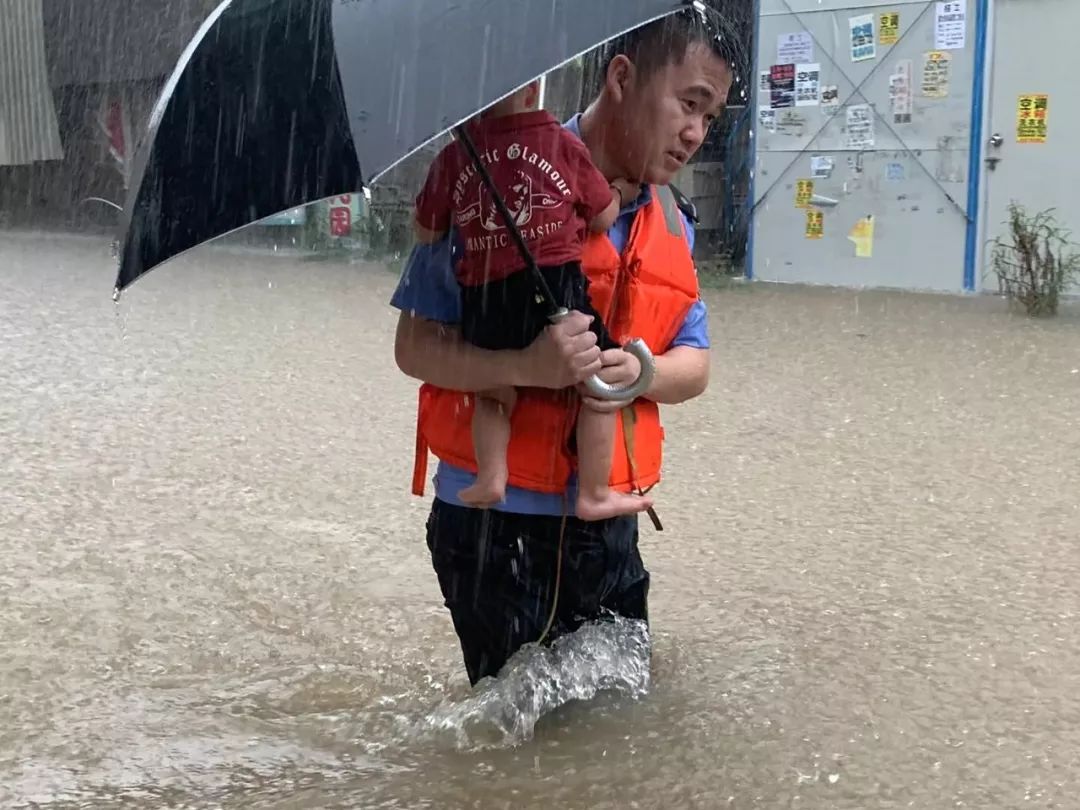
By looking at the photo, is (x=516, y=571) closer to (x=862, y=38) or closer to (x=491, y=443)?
(x=491, y=443)

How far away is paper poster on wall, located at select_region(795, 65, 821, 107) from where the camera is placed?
39.2 feet

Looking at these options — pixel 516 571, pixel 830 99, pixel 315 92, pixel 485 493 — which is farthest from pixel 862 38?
pixel 315 92

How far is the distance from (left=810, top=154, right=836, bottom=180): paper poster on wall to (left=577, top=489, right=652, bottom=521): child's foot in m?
9.66

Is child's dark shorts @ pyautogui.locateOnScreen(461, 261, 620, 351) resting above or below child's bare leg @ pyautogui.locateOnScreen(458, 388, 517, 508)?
above

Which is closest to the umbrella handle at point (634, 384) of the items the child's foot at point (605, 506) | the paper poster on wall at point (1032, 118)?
the child's foot at point (605, 506)

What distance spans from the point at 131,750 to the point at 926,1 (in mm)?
9669

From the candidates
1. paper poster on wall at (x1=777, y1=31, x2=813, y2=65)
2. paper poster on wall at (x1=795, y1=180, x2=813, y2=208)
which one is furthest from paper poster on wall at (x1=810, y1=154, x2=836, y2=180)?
paper poster on wall at (x1=777, y1=31, x2=813, y2=65)

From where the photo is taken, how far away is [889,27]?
11430 mm

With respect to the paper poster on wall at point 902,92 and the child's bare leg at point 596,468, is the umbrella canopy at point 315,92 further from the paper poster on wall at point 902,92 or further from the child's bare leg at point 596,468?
the paper poster on wall at point 902,92

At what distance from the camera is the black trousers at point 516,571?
2.89 metres

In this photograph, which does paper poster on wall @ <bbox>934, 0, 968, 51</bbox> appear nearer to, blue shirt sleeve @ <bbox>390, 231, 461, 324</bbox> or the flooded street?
the flooded street

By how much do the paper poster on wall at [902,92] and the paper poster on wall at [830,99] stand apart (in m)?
0.48

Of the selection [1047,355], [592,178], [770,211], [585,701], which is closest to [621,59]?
[592,178]

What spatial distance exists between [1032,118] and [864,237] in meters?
1.62
